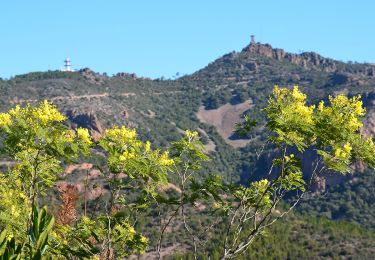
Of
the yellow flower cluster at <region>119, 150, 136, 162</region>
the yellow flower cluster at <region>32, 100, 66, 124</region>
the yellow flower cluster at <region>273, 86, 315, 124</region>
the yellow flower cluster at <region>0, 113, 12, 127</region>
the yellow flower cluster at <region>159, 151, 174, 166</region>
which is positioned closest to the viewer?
the yellow flower cluster at <region>32, 100, 66, 124</region>

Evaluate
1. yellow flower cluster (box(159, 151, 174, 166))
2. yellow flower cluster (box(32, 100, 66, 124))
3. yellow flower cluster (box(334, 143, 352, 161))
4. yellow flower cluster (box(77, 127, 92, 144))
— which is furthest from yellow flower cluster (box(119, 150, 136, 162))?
yellow flower cluster (box(334, 143, 352, 161))

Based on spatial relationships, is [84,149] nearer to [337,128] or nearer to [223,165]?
[337,128]

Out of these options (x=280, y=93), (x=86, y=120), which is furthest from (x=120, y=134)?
(x=86, y=120)

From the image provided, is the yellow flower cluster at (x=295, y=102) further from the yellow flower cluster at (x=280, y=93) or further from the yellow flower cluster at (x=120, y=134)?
the yellow flower cluster at (x=120, y=134)

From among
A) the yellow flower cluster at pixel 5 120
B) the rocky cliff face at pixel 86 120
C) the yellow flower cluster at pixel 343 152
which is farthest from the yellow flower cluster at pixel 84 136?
the rocky cliff face at pixel 86 120

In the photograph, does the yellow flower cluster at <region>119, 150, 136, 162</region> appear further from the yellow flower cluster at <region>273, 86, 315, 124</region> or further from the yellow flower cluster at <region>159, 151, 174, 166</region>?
the yellow flower cluster at <region>273, 86, 315, 124</region>

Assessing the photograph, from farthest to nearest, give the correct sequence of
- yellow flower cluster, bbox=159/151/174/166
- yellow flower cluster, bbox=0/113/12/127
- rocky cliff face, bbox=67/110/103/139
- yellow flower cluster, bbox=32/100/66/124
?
rocky cliff face, bbox=67/110/103/139
yellow flower cluster, bbox=159/151/174/166
yellow flower cluster, bbox=0/113/12/127
yellow flower cluster, bbox=32/100/66/124

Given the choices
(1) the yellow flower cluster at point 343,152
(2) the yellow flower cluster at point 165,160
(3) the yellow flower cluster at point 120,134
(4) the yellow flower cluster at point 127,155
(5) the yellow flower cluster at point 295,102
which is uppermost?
(5) the yellow flower cluster at point 295,102

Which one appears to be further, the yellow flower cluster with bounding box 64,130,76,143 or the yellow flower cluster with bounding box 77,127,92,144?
the yellow flower cluster with bounding box 77,127,92,144

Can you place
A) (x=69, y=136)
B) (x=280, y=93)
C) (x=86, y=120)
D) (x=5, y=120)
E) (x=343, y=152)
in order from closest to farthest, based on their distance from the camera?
(x=5, y=120)
(x=69, y=136)
(x=343, y=152)
(x=280, y=93)
(x=86, y=120)

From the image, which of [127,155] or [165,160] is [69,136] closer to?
[127,155]

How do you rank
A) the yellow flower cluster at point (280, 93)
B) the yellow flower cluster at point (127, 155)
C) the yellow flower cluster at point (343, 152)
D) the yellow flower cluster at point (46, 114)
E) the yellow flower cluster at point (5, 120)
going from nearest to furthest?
the yellow flower cluster at point (46, 114)
the yellow flower cluster at point (5, 120)
the yellow flower cluster at point (127, 155)
the yellow flower cluster at point (343, 152)
the yellow flower cluster at point (280, 93)

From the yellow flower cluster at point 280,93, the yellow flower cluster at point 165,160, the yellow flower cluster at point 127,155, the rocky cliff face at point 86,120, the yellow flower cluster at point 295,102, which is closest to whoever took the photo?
the yellow flower cluster at point 127,155

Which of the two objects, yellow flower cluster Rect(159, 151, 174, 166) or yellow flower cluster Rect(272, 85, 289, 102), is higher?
yellow flower cluster Rect(272, 85, 289, 102)
